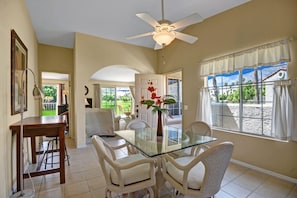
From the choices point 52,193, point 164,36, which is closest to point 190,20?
point 164,36

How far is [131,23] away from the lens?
390 cm

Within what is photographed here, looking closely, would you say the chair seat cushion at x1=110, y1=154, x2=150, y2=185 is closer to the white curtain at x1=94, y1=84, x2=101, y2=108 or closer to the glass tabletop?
the glass tabletop

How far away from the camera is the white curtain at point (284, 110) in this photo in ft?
7.75

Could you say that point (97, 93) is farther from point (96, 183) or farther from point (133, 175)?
point (133, 175)

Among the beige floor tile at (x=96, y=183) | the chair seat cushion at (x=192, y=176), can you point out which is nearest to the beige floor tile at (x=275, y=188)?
the chair seat cushion at (x=192, y=176)

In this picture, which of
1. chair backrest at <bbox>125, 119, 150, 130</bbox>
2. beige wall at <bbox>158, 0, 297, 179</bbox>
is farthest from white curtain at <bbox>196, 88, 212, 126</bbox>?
chair backrest at <bbox>125, 119, 150, 130</bbox>

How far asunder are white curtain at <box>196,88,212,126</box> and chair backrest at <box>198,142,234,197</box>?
7.29 feet

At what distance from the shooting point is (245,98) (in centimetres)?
310

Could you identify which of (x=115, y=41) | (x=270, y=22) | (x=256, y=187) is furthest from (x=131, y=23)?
(x=256, y=187)

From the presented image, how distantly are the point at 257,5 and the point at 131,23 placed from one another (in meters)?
2.66

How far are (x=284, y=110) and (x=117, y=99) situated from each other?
29.7ft

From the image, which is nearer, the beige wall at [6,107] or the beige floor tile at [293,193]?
the beige wall at [6,107]

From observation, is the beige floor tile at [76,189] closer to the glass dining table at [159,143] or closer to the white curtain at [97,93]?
the glass dining table at [159,143]

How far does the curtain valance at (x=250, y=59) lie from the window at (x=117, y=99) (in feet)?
24.5
